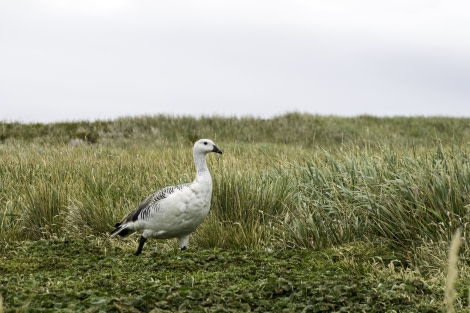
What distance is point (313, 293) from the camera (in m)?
5.01

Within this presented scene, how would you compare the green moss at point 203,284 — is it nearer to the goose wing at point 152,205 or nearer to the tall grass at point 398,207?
the goose wing at point 152,205

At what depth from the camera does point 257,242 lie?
7.87 meters

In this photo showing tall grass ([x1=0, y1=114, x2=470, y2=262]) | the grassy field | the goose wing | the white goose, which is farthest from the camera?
tall grass ([x1=0, y1=114, x2=470, y2=262])

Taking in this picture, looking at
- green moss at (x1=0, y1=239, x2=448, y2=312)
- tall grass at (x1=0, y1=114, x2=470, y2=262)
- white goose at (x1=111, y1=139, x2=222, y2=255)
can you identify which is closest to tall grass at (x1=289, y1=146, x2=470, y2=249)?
tall grass at (x1=0, y1=114, x2=470, y2=262)

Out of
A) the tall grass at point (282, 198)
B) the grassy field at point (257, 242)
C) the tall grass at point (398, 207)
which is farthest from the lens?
the tall grass at point (282, 198)

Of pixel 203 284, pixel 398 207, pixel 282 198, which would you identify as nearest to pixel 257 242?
pixel 282 198

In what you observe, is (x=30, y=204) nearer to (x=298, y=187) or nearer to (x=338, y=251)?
(x=298, y=187)

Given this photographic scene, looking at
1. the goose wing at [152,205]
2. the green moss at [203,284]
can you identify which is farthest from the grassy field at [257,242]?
the goose wing at [152,205]

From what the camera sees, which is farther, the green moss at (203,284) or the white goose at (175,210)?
the white goose at (175,210)

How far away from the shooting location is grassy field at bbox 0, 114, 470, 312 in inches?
196

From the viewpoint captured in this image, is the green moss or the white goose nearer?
the green moss

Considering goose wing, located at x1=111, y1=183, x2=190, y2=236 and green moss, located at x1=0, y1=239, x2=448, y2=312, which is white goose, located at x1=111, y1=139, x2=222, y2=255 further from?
green moss, located at x1=0, y1=239, x2=448, y2=312

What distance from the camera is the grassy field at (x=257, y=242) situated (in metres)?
4.98

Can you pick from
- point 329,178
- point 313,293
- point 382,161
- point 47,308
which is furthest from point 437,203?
point 47,308
